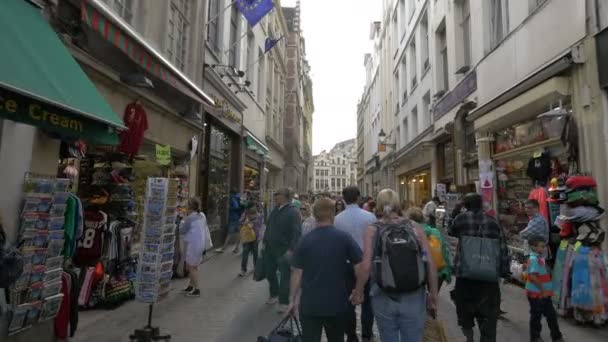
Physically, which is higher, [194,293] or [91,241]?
[91,241]

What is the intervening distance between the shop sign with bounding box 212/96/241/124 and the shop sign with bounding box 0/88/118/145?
8024 mm

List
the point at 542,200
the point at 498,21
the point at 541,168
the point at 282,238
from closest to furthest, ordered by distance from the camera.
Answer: the point at 282,238 → the point at 542,200 → the point at 541,168 → the point at 498,21

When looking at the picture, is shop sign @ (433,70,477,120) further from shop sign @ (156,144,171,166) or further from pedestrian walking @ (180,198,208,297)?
pedestrian walking @ (180,198,208,297)

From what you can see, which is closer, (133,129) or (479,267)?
(479,267)

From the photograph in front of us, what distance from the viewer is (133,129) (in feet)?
24.0

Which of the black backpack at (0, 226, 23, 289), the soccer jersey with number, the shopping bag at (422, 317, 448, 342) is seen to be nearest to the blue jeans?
the shopping bag at (422, 317, 448, 342)

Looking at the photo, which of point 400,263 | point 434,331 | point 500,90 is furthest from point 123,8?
point 500,90

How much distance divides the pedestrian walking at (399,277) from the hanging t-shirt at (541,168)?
5.72 meters

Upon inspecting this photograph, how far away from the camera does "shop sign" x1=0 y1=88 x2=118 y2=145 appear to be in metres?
3.38

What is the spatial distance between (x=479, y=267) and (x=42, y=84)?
474 cm

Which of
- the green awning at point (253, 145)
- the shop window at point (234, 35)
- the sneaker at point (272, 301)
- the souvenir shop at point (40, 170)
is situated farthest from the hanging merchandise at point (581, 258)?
the shop window at point (234, 35)

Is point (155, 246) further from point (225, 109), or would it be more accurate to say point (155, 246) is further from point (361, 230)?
point (225, 109)

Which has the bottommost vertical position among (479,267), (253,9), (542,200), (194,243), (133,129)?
(194,243)

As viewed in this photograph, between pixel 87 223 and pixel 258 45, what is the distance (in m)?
15.2
